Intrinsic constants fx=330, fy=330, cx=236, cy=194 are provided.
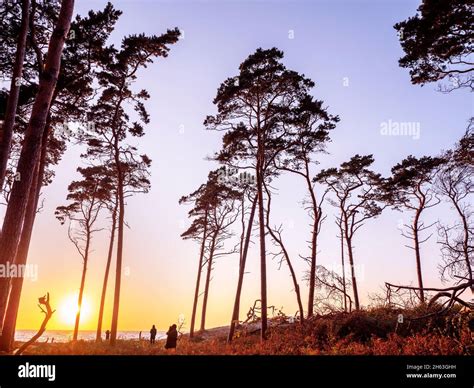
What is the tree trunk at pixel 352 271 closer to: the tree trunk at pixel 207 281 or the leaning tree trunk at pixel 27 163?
the tree trunk at pixel 207 281

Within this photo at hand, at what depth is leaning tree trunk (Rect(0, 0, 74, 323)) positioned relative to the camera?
6598mm

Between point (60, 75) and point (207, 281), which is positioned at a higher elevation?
point (60, 75)

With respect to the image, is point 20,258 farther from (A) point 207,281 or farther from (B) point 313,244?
(A) point 207,281

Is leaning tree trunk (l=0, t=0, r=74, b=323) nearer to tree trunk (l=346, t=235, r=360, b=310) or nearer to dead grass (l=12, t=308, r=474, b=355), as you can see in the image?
dead grass (l=12, t=308, r=474, b=355)

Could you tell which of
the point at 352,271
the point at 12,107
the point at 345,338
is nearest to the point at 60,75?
the point at 12,107

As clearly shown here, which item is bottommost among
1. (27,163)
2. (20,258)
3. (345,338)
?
(345,338)

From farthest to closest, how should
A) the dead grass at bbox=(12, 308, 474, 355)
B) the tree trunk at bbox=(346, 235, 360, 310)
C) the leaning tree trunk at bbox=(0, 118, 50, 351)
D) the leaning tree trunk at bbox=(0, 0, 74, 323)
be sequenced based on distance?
the tree trunk at bbox=(346, 235, 360, 310), the leaning tree trunk at bbox=(0, 118, 50, 351), the dead grass at bbox=(12, 308, 474, 355), the leaning tree trunk at bbox=(0, 0, 74, 323)

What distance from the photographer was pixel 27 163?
6.96 metres

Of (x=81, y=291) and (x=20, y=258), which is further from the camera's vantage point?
(x=81, y=291)

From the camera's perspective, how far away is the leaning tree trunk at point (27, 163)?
6.60 metres

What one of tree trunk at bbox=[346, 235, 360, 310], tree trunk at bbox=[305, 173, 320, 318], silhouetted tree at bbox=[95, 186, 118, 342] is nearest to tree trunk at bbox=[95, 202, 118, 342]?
silhouetted tree at bbox=[95, 186, 118, 342]
